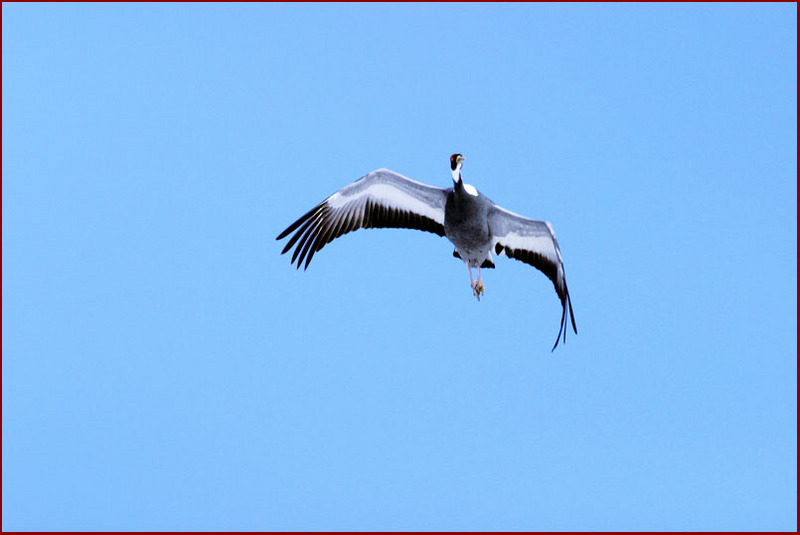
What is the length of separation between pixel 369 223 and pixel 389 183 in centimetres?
87

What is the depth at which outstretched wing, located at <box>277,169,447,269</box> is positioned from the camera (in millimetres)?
18750

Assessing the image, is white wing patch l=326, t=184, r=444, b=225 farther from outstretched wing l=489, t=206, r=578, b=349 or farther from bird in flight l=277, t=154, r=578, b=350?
outstretched wing l=489, t=206, r=578, b=349

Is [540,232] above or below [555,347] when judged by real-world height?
above

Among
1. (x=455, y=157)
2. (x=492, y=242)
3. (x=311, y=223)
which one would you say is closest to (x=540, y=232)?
(x=492, y=242)

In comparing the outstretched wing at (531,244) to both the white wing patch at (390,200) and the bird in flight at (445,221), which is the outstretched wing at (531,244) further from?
the white wing patch at (390,200)

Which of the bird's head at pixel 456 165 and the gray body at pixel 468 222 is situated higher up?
the bird's head at pixel 456 165

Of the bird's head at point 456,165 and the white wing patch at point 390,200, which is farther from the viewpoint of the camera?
the white wing patch at point 390,200

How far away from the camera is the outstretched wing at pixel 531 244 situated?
19.2m

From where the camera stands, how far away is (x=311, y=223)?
18766mm

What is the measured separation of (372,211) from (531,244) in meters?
3.04

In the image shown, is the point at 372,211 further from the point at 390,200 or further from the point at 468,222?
the point at 468,222

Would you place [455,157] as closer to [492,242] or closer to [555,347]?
[492,242]

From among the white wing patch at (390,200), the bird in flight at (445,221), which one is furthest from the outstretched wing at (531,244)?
the white wing patch at (390,200)

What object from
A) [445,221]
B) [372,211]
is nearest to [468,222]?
[445,221]
